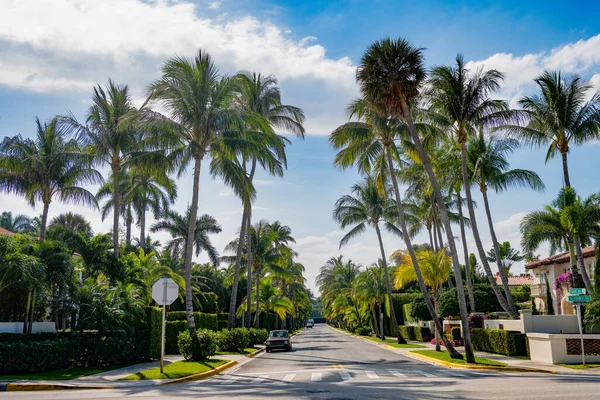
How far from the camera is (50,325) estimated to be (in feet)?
75.6

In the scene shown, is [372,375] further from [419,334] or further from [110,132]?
[419,334]

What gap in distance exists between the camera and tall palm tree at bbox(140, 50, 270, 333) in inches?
861

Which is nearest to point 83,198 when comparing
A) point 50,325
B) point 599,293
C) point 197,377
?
point 50,325

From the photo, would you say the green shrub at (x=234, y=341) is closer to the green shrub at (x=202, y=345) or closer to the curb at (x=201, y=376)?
the green shrub at (x=202, y=345)

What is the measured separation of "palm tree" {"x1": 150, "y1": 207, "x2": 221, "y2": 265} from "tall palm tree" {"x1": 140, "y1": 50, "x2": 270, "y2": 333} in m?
28.7

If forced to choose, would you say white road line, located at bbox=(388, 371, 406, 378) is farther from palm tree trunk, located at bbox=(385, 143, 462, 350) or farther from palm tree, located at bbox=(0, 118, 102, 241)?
palm tree, located at bbox=(0, 118, 102, 241)

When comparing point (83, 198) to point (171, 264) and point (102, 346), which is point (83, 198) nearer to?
point (102, 346)

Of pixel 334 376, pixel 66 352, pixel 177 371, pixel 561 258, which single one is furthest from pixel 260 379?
pixel 561 258

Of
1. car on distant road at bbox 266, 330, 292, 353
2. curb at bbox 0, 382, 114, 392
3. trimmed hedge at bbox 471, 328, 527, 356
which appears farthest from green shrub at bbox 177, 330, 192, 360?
trimmed hedge at bbox 471, 328, 527, 356

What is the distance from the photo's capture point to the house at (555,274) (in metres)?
33.9

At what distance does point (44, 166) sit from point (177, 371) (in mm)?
14974

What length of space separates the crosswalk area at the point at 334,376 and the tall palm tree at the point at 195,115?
5189mm

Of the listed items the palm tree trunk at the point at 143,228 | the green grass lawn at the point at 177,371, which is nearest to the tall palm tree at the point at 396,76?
the green grass lawn at the point at 177,371

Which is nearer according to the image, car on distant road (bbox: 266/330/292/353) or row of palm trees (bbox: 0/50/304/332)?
row of palm trees (bbox: 0/50/304/332)
